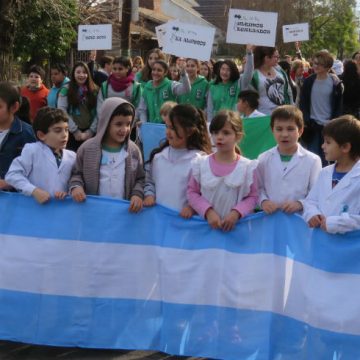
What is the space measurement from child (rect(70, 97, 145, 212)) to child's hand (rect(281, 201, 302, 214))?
1021 millimetres

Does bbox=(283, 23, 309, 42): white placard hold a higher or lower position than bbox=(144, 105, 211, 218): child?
higher

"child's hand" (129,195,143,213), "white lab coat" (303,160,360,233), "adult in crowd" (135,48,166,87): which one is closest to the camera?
"white lab coat" (303,160,360,233)

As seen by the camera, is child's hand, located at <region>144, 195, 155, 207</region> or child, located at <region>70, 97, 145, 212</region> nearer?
child's hand, located at <region>144, 195, 155, 207</region>

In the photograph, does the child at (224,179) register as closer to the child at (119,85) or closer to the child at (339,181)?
the child at (339,181)

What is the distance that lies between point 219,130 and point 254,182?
16.3 inches

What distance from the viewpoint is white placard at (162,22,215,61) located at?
26.7 feet

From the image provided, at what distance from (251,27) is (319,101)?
1.82 metres

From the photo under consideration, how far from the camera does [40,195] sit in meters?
4.54

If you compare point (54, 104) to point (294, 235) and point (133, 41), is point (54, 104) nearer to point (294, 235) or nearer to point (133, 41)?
point (294, 235)

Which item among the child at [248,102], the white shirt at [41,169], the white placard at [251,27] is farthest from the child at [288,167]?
the white placard at [251,27]

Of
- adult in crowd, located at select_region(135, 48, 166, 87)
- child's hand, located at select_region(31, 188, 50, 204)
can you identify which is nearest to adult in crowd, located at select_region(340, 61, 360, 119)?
adult in crowd, located at select_region(135, 48, 166, 87)

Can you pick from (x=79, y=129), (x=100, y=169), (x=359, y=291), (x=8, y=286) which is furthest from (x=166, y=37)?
(x=359, y=291)

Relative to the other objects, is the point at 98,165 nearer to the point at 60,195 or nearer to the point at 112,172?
the point at 112,172

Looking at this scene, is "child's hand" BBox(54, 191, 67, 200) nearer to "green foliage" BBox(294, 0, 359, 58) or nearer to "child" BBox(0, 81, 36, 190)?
"child" BBox(0, 81, 36, 190)
